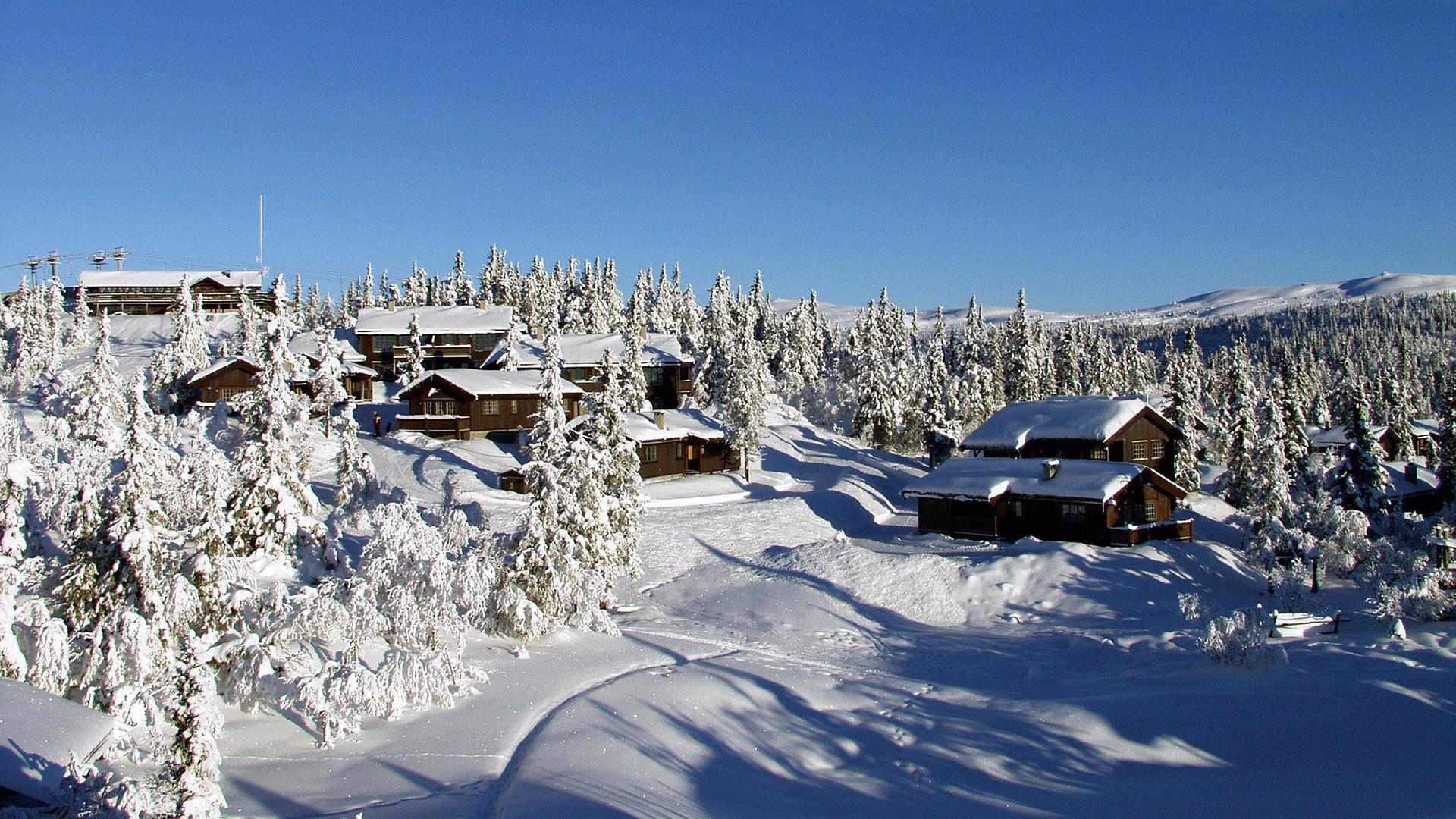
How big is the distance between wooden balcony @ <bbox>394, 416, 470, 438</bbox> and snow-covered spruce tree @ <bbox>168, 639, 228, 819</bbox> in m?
50.3

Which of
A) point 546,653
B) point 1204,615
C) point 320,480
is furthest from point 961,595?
point 320,480

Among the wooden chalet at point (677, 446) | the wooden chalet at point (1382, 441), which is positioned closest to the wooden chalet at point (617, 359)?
the wooden chalet at point (677, 446)

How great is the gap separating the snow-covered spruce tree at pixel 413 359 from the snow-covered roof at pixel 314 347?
12.4 ft

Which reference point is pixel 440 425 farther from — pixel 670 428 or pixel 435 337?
pixel 435 337

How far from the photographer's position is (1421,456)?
92375 millimetres

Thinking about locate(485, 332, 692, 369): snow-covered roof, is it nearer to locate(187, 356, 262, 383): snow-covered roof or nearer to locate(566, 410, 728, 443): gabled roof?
locate(566, 410, 728, 443): gabled roof

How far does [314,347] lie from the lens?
7944 centimetres

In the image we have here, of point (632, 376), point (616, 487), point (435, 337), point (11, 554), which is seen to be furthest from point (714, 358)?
point (11, 554)

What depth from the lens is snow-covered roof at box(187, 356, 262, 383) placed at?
64562 mm

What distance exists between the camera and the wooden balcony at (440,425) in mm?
62531

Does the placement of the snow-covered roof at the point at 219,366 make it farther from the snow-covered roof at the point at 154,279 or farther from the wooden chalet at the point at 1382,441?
the wooden chalet at the point at 1382,441

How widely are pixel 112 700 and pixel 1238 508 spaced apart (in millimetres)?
61899

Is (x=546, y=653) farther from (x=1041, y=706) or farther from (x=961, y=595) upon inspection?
(x=961, y=595)

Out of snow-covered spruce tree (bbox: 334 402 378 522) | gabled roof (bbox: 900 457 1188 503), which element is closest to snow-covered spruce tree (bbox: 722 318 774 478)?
gabled roof (bbox: 900 457 1188 503)
